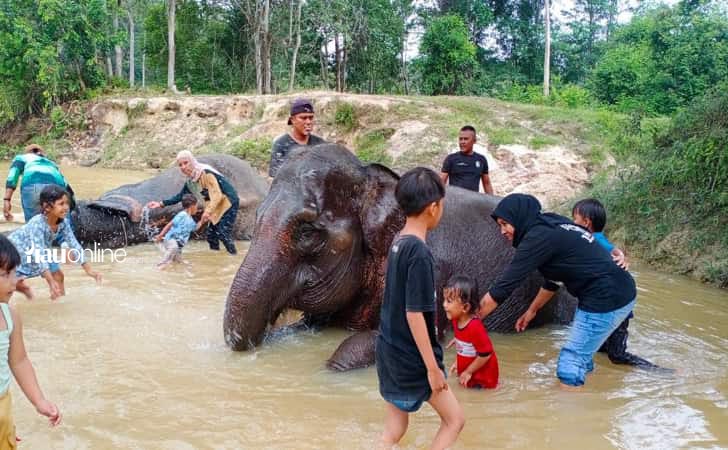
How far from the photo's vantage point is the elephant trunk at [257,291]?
3855 millimetres

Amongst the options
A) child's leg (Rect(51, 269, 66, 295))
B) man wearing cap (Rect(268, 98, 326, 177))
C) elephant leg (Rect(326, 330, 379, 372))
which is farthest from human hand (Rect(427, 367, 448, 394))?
child's leg (Rect(51, 269, 66, 295))

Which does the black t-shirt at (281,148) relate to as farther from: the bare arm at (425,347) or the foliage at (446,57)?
the foliage at (446,57)

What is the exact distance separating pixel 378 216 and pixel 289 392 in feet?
4.15

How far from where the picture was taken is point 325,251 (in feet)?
13.5

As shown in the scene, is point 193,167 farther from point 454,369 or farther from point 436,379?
point 436,379

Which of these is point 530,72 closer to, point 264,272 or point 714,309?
point 714,309

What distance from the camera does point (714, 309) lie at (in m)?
6.12

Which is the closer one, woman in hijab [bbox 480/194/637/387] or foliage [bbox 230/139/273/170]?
woman in hijab [bbox 480/194/637/387]

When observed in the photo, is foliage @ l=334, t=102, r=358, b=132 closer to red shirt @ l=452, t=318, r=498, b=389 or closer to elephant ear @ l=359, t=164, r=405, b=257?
elephant ear @ l=359, t=164, r=405, b=257

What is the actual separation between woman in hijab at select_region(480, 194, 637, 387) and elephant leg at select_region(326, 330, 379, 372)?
842 millimetres

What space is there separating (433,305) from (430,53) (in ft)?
81.0

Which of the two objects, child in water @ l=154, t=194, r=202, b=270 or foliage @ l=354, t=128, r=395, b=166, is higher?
foliage @ l=354, t=128, r=395, b=166

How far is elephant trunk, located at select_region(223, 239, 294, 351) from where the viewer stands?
12.6 ft

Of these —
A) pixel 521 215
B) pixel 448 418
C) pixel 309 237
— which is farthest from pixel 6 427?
pixel 521 215
